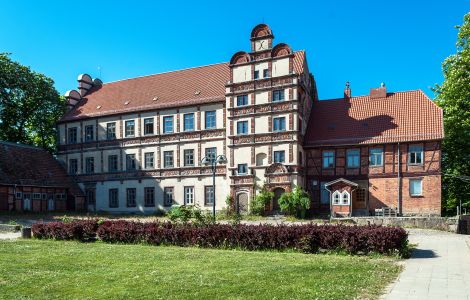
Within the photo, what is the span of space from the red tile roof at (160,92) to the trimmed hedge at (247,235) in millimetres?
18978

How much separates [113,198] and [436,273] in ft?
105

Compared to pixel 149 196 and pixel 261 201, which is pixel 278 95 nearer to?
pixel 261 201

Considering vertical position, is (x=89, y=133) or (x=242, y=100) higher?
(x=242, y=100)

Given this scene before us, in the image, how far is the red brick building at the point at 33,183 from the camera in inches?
1356

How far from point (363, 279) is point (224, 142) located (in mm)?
25512

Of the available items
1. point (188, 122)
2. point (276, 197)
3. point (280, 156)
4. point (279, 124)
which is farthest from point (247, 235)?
point (188, 122)

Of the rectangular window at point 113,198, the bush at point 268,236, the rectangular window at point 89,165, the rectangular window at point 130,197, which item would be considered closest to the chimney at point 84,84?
the rectangular window at point 89,165

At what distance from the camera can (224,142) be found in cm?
3447

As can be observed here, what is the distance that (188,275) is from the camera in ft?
31.9

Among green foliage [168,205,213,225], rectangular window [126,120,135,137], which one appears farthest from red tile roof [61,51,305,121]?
green foliage [168,205,213,225]

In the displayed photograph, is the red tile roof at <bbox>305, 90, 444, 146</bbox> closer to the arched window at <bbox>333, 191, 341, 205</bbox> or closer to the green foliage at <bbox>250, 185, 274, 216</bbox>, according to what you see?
the arched window at <bbox>333, 191, 341, 205</bbox>

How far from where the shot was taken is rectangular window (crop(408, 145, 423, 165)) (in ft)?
98.5

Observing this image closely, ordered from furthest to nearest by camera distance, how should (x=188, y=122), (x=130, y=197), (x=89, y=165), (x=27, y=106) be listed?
(x=27, y=106) < (x=89, y=165) < (x=130, y=197) < (x=188, y=122)

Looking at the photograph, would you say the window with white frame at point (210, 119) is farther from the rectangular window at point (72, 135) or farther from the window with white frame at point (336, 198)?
the rectangular window at point (72, 135)
